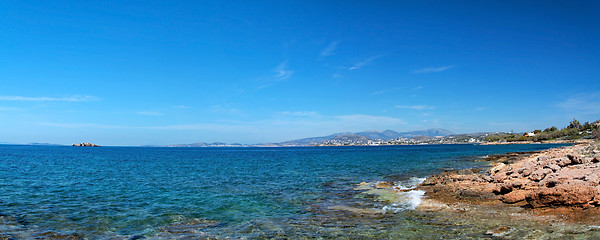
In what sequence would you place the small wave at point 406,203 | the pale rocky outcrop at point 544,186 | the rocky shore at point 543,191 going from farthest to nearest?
1. the small wave at point 406,203
2. the pale rocky outcrop at point 544,186
3. the rocky shore at point 543,191

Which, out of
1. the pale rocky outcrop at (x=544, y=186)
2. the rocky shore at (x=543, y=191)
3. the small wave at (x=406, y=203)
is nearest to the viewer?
the rocky shore at (x=543, y=191)

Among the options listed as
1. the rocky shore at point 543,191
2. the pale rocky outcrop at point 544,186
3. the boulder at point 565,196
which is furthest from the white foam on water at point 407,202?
the boulder at point 565,196

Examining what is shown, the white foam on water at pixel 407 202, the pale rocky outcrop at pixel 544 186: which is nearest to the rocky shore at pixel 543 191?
the pale rocky outcrop at pixel 544 186

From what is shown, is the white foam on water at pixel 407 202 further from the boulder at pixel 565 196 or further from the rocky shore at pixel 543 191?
the boulder at pixel 565 196

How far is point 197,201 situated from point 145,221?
535 centimetres

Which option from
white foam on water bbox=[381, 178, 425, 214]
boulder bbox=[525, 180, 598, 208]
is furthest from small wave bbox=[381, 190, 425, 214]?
boulder bbox=[525, 180, 598, 208]

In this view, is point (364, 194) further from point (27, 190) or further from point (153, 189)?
point (27, 190)

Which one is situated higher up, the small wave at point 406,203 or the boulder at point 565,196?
the boulder at point 565,196

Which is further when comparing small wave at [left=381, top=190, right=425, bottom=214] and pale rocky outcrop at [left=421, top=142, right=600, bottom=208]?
small wave at [left=381, top=190, right=425, bottom=214]

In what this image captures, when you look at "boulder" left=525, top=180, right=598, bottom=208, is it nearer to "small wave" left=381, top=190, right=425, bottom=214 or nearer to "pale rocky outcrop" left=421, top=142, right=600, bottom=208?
"pale rocky outcrop" left=421, top=142, right=600, bottom=208

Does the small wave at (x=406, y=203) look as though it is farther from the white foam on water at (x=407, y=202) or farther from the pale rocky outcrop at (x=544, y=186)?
the pale rocky outcrop at (x=544, y=186)

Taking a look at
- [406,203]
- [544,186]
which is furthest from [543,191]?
[406,203]

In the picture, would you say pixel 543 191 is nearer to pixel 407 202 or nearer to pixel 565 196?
pixel 565 196

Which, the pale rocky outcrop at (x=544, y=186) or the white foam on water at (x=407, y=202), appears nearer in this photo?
the pale rocky outcrop at (x=544, y=186)
